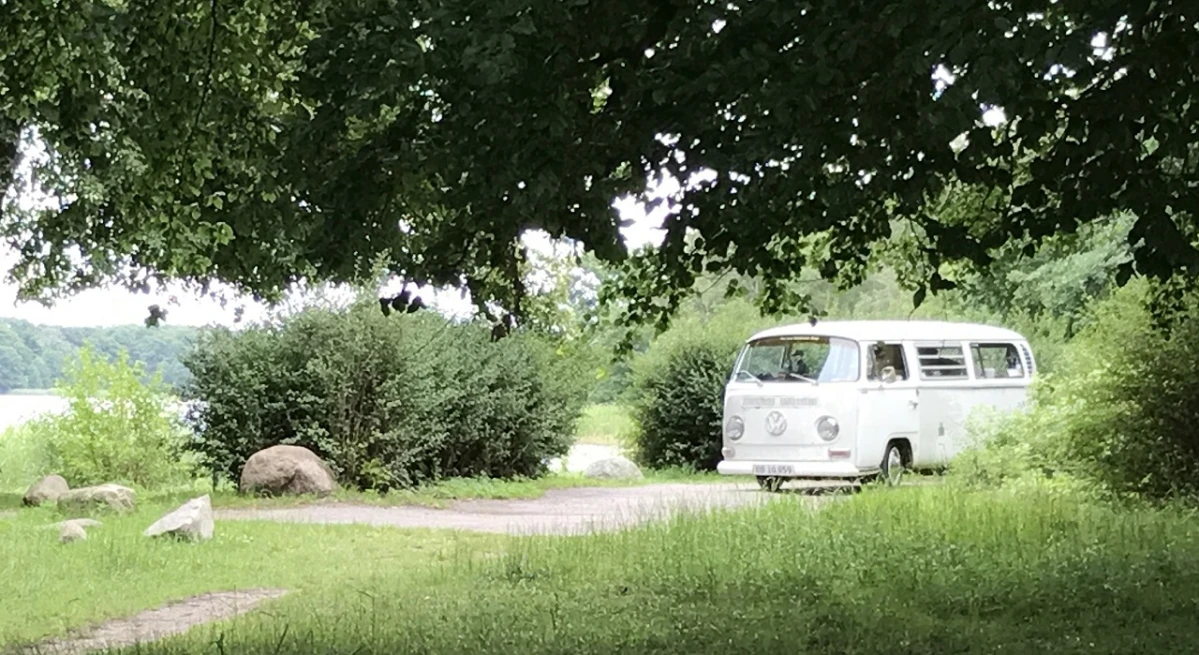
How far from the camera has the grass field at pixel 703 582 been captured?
5719 millimetres

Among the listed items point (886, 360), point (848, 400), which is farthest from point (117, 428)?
point (886, 360)

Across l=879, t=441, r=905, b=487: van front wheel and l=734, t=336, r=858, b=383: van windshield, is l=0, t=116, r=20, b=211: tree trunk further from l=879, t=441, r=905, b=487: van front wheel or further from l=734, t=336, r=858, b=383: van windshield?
l=879, t=441, r=905, b=487: van front wheel

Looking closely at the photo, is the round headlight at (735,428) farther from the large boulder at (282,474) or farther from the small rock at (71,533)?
the small rock at (71,533)

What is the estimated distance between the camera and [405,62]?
13.9 ft

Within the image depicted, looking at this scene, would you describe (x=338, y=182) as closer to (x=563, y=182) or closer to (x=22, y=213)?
(x=563, y=182)

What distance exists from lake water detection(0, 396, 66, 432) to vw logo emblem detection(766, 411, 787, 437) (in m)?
8.97

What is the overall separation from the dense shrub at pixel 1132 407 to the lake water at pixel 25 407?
12150 mm

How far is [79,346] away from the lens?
15961 mm

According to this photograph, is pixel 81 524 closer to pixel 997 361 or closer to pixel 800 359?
pixel 800 359

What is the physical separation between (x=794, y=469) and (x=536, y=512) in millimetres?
3442

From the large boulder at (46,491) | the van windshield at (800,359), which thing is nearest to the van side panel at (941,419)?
the van windshield at (800,359)

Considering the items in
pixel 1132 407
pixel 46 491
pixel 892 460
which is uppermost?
pixel 1132 407

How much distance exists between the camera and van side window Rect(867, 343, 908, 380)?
1579cm

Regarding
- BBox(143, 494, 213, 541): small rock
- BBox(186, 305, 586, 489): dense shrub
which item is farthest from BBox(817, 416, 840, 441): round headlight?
BBox(143, 494, 213, 541): small rock
